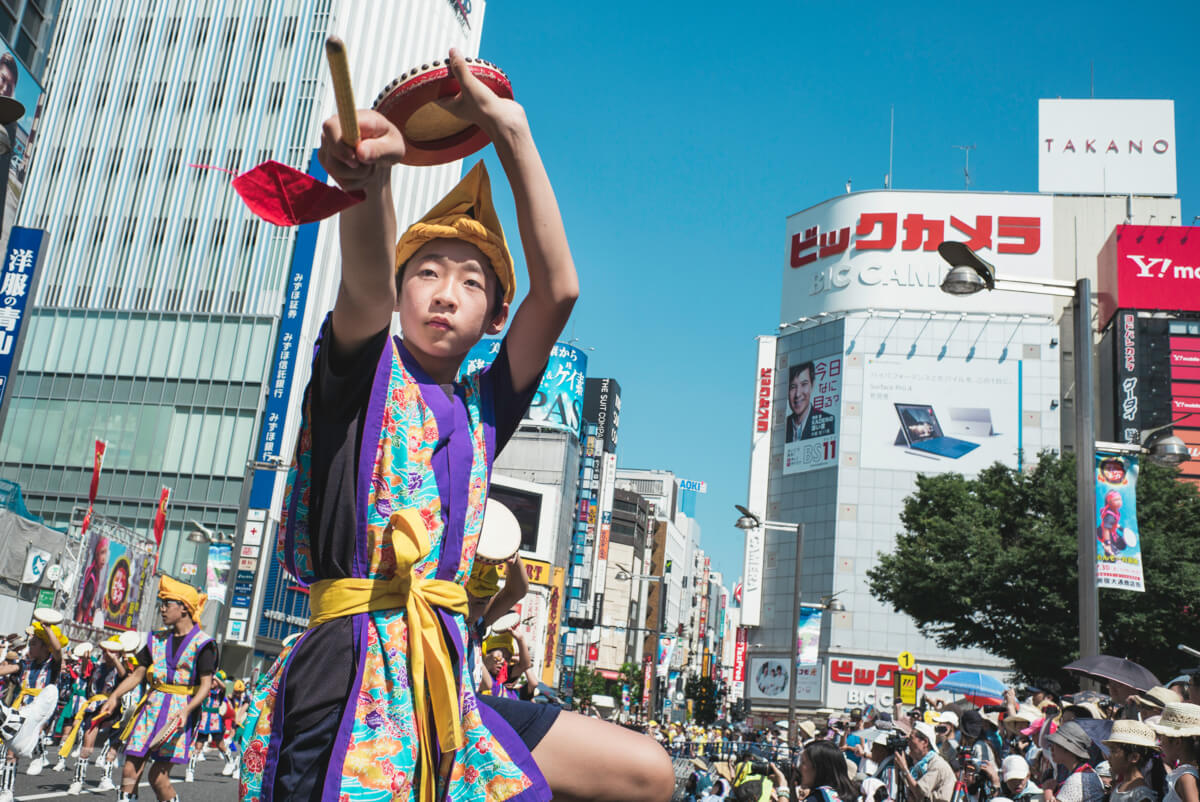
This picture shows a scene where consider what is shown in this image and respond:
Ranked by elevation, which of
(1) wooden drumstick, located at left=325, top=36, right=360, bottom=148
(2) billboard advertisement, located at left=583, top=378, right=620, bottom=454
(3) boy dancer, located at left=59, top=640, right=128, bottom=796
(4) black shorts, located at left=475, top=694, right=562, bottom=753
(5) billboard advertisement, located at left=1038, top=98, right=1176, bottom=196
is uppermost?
(5) billboard advertisement, located at left=1038, top=98, right=1176, bottom=196

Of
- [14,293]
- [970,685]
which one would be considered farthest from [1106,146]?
[14,293]

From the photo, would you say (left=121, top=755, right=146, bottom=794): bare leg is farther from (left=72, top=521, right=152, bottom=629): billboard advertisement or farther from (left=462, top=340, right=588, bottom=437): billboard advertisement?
(left=462, top=340, right=588, bottom=437): billboard advertisement

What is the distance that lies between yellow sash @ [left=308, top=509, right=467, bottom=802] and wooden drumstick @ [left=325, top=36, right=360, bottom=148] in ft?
2.21

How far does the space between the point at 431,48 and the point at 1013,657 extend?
48.9 meters

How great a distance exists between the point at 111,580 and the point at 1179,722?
22.3 m

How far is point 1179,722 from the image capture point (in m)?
5.67

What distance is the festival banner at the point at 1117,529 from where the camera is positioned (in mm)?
9969

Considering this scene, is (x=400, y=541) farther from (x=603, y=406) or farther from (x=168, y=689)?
(x=603, y=406)

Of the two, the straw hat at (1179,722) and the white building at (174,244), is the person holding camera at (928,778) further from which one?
the white building at (174,244)

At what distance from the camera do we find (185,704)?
732 centimetres

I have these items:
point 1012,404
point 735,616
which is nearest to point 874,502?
point 1012,404

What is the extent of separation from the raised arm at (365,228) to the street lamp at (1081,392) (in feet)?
25.0

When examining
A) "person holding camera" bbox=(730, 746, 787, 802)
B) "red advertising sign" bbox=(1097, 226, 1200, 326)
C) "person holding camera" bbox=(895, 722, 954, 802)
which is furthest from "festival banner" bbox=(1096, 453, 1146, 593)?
"red advertising sign" bbox=(1097, 226, 1200, 326)

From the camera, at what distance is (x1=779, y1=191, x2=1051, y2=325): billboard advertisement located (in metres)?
62.1
